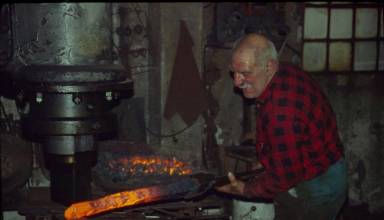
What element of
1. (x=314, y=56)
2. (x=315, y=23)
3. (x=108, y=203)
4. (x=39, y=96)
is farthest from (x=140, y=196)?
(x=315, y=23)

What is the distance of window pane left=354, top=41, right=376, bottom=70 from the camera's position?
775 centimetres

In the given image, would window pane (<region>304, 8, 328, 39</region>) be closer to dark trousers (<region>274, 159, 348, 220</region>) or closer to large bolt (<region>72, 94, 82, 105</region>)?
dark trousers (<region>274, 159, 348, 220</region>)

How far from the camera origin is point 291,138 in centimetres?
396

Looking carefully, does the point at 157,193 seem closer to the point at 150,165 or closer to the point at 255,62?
the point at 255,62

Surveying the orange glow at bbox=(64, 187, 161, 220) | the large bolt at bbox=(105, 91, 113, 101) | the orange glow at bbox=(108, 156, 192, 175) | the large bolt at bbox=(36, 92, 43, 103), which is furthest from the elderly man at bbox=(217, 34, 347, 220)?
the orange glow at bbox=(108, 156, 192, 175)

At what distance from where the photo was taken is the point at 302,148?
4051mm

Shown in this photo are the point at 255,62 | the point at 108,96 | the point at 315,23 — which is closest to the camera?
the point at 255,62

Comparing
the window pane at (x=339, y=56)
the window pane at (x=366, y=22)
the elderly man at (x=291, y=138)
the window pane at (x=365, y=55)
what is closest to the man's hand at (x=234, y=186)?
the elderly man at (x=291, y=138)

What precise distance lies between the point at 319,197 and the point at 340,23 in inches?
160

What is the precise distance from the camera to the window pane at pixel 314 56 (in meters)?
7.62

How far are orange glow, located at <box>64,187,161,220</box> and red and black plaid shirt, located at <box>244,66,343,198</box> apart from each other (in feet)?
3.40

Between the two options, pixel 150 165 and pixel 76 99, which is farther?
pixel 150 165

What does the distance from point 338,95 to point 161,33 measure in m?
2.96

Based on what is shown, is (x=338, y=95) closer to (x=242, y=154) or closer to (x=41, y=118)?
(x=242, y=154)
